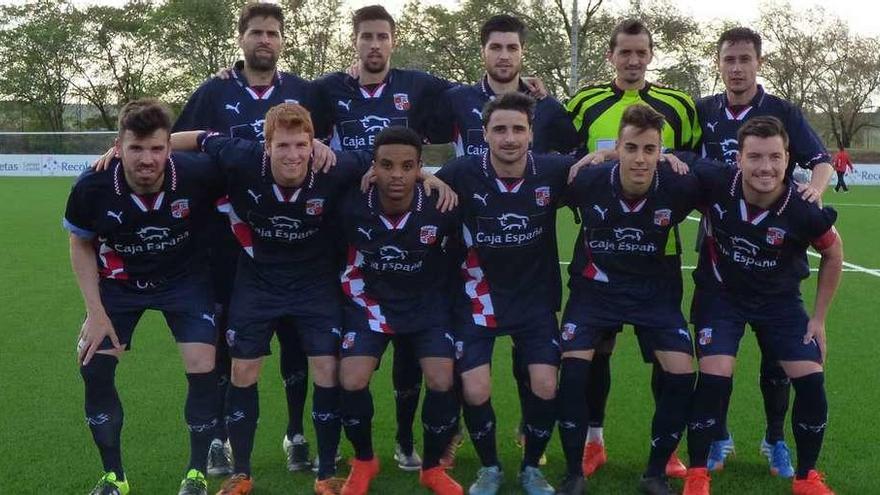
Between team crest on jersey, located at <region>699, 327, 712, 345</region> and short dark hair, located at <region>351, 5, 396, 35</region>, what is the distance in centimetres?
229

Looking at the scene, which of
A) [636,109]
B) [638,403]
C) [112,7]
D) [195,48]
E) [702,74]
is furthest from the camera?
[112,7]

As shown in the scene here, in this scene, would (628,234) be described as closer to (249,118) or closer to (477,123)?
(477,123)

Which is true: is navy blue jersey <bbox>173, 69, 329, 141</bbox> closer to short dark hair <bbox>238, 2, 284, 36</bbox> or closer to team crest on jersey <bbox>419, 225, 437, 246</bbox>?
short dark hair <bbox>238, 2, 284, 36</bbox>

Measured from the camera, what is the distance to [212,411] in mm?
4082

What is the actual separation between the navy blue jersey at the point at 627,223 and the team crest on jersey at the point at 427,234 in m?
0.71

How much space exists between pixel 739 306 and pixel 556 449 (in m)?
1.27

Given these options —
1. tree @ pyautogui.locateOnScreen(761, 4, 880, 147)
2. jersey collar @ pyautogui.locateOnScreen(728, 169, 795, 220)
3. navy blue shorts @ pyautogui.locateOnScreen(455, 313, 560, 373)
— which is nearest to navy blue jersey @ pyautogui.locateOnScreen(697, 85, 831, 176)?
jersey collar @ pyautogui.locateOnScreen(728, 169, 795, 220)

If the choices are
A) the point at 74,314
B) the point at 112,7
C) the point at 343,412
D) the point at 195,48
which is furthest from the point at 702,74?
the point at 343,412

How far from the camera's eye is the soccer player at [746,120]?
445 cm

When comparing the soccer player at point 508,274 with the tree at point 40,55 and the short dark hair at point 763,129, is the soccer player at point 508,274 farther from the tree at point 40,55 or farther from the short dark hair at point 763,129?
the tree at point 40,55

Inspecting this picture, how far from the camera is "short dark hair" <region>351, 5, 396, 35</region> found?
4.80m

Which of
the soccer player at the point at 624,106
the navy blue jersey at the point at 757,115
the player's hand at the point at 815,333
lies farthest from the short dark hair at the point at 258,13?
the player's hand at the point at 815,333

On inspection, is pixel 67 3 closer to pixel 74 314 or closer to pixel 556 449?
pixel 74 314

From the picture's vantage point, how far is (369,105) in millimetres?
4797
